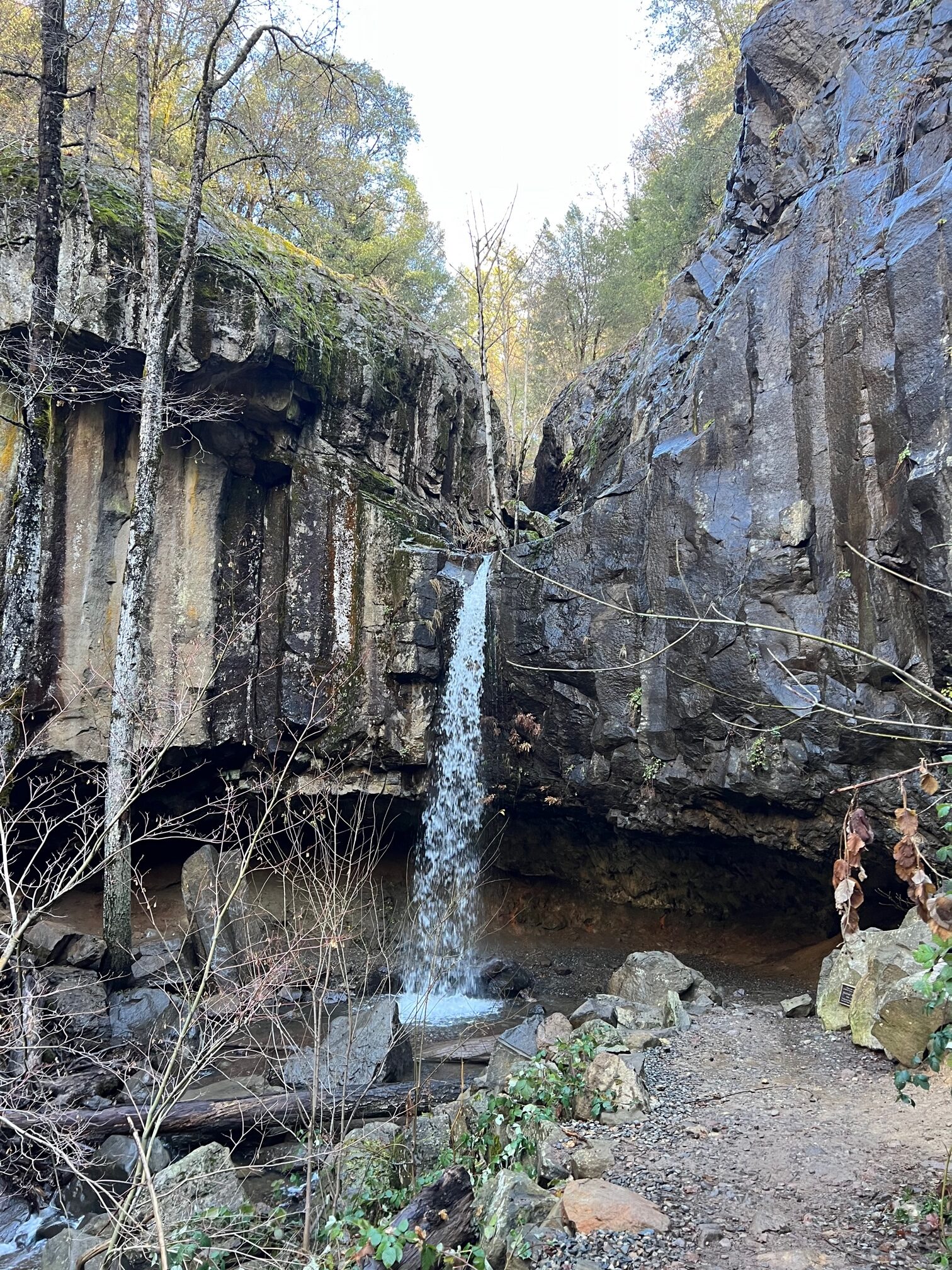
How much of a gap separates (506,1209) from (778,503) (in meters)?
7.34

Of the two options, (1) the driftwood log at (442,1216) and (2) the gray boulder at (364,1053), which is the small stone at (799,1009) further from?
(1) the driftwood log at (442,1216)

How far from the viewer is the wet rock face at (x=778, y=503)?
7.81m

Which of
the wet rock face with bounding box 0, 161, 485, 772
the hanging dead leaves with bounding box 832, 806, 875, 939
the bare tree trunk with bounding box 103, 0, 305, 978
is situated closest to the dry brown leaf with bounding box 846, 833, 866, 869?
the hanging dead leaves with bounding box 832, 806, 875, 939

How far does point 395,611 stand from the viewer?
12219 mm

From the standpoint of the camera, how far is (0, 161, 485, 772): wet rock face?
440 inches

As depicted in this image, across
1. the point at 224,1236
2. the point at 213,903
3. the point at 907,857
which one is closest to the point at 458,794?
the point at 213,903

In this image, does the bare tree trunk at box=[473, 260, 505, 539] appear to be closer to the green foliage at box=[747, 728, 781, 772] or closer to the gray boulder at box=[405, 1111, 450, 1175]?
the green foliage at box=[747, 728, 781, 772]

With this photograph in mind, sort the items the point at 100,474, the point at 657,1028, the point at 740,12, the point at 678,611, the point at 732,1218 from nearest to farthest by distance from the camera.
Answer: the point at 732,1218 < the point at 657,1028 < the point at 678,611 < the point at 100,474 < the point at 740,12

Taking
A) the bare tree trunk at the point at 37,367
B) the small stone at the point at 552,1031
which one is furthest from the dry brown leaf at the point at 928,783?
the bare tree trunk at the point at 37,367

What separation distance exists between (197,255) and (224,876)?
8.74 meters

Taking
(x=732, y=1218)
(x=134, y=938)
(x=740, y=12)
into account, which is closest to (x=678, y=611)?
(x=732, y=1218)

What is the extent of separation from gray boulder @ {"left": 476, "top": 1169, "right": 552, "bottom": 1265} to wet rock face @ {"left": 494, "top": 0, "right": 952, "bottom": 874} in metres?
4.25

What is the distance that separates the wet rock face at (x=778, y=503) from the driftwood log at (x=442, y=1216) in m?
4.56

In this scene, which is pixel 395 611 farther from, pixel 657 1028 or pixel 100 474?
pixel 657 1028
